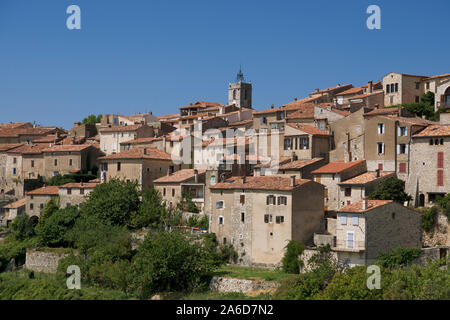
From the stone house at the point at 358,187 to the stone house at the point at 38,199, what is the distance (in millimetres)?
31025

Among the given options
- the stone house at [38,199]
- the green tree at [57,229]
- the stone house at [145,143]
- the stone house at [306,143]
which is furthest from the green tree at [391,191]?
the stone house at [38,199]

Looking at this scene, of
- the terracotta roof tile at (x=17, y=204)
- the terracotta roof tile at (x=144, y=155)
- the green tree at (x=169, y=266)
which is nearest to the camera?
the green tree at (x=169, y=266)

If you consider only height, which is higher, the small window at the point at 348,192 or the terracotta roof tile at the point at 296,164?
the terracotta roof tile at the point at 296,164

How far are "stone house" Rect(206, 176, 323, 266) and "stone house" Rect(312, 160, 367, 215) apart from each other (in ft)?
7.37

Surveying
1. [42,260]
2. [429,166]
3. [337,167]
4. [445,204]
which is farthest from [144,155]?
[445,204]

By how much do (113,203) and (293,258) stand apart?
2036 cm

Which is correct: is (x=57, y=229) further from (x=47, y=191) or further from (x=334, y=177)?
(x=334, y=177)

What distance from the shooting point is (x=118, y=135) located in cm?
7594

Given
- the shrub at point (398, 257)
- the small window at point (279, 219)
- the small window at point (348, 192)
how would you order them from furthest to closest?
the small window at point (348, 192), the small window at point (279, 219), the shrub at point (398, 257)

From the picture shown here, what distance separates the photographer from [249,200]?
1849 inches

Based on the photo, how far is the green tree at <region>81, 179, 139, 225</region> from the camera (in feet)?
184

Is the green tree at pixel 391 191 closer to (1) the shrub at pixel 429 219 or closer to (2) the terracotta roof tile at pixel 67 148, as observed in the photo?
(1) the shrub at pixel 429 219

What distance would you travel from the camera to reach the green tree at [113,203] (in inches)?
2202

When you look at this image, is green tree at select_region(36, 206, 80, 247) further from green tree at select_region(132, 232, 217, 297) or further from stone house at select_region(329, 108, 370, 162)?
stone house at select_region(329, 108, 370, 162)
